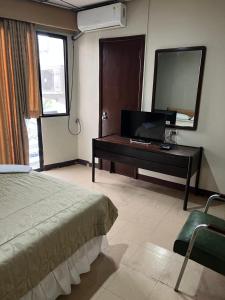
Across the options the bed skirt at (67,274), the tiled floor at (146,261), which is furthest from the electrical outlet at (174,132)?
the bed skirt at (67,274)

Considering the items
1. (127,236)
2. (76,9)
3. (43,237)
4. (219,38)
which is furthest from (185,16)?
(43,237)

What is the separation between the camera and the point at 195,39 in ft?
9.49

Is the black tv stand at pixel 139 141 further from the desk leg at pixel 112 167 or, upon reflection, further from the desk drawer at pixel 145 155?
the desk leg at pixel 112 167

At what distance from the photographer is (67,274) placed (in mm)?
1603

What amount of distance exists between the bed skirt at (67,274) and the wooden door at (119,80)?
2.01 meters

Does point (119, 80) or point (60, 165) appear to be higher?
point (119, 80)

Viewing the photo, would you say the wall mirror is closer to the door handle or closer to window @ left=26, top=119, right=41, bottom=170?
the door handle

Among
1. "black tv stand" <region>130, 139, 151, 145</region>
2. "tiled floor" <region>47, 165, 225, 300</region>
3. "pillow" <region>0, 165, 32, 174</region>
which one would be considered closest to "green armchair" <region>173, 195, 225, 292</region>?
"tiled floor" <region>47, 165, 225, 300</region>

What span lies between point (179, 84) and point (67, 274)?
2.60 meters

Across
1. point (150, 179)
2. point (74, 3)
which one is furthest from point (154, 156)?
point (74, 3)

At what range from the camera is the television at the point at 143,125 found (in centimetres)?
316

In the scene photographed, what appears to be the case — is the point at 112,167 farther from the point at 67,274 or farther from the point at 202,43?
the point at 67,274

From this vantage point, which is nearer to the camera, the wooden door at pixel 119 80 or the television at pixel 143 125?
the television at pixel 143 125

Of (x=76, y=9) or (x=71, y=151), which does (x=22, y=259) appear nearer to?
(x=71, y=151)
